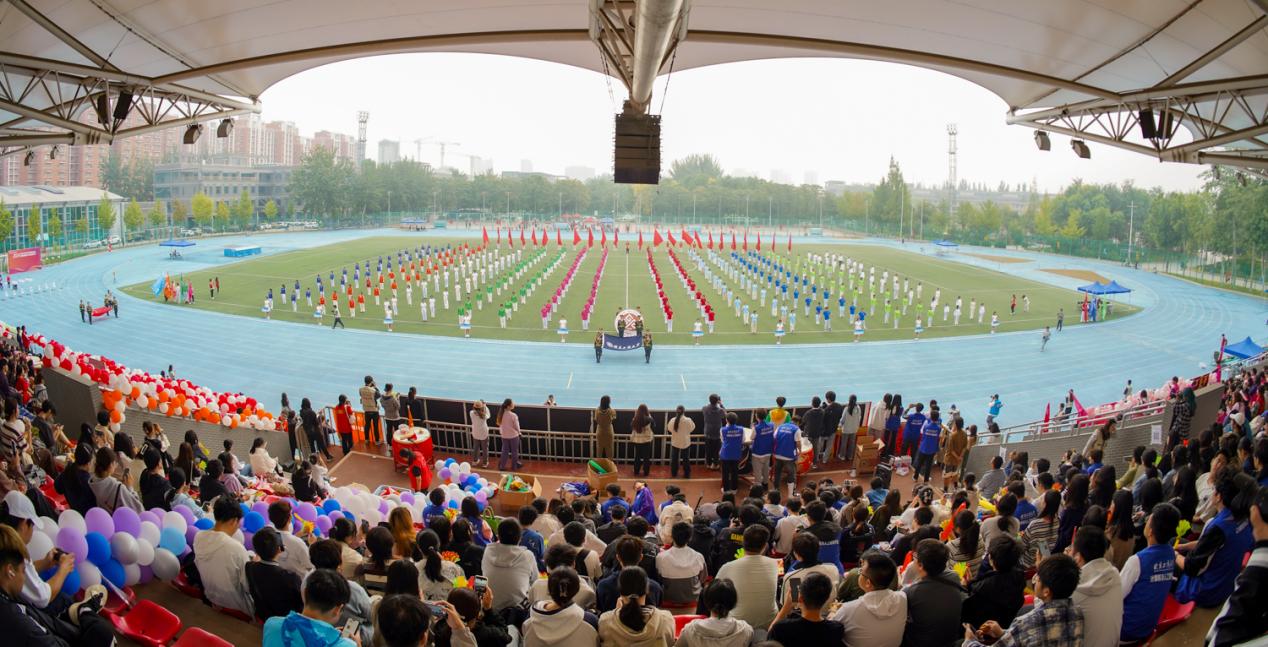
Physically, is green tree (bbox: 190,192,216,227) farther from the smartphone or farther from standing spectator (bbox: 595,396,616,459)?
the smartphone

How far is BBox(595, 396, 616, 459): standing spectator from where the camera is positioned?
39.8ft

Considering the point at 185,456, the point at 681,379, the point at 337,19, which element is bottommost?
the point at 681,379

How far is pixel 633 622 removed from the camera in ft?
12.8

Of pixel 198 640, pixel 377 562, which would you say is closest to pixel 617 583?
pixel 377 562

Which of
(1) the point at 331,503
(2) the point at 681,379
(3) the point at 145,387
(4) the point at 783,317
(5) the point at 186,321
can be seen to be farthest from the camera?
(4) the point at 783,317

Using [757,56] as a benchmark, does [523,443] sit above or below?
below

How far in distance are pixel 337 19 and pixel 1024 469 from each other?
1050cm

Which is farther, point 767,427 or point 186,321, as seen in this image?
point 186,321

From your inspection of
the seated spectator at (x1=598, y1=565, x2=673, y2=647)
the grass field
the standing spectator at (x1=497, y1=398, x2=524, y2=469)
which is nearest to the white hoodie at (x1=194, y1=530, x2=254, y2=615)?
the seated spectator at (x1=598, y1=565, x2=673, y2=647)

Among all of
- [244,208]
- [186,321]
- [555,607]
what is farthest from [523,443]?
[244,208]

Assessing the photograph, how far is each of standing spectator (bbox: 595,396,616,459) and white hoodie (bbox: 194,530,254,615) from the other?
7505 mm

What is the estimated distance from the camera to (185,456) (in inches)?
302

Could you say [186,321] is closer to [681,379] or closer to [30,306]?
[30,306]

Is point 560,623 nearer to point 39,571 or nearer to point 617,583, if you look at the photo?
point 617,583
